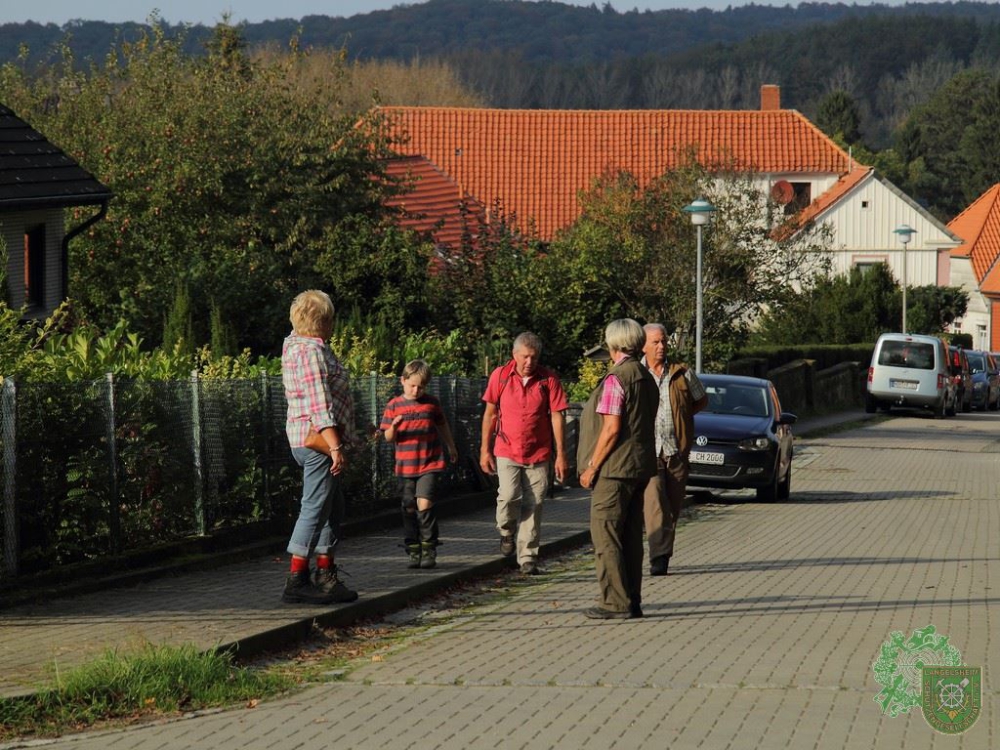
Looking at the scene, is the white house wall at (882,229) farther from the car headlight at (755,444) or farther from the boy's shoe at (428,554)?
the boy's shoe at (428,554)

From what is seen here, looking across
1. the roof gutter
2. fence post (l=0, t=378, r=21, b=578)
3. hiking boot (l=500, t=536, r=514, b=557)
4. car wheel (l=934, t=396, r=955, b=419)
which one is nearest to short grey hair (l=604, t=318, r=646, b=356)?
hiking boot (l=500, t=536, r=514, b=557)

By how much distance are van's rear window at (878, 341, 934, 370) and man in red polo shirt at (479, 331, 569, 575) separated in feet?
105

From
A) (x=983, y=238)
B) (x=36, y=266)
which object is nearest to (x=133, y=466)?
(x=36, y=266)

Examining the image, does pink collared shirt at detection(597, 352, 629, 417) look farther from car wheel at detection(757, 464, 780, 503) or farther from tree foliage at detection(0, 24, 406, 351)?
tree foliage at detection(0, 24, 406, 351)

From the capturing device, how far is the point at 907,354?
4303cm

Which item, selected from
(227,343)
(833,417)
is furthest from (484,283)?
(833,417)

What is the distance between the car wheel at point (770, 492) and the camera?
19.8 m

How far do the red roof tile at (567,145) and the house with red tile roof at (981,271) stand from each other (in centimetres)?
977

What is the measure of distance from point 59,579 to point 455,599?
2.68 m

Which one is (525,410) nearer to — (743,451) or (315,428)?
(315,428)

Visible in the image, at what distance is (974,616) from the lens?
10359 millimetres

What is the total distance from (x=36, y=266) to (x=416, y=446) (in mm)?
14729

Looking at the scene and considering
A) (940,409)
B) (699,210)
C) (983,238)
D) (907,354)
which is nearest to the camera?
(699,210)

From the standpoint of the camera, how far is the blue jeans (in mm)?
9859
